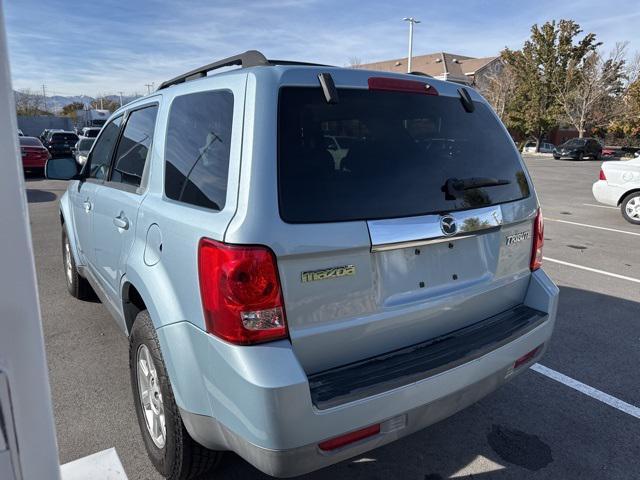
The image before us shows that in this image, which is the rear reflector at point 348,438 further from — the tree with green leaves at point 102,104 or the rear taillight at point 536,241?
the tree with green leaves at point 102,104

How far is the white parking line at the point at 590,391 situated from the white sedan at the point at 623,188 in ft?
25.1

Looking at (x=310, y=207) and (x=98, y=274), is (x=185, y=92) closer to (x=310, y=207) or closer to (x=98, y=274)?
(x=310, y=207)

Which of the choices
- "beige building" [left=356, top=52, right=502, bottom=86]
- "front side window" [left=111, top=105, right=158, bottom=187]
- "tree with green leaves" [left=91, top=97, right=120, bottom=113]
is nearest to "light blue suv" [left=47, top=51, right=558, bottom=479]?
"front side window" [left=111, top=105, right=158, bottom=187]

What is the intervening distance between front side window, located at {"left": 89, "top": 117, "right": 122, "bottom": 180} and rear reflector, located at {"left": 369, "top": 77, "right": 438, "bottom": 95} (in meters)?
2.14

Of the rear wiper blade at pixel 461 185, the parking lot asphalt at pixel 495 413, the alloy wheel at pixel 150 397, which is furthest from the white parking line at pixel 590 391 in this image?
the alloy wheel at pixel 150 397

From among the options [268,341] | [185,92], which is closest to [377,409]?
[268,341]

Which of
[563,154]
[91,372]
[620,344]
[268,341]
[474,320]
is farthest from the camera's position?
[563,154]

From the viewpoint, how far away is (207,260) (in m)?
1.85

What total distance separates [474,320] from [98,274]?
8.75ft

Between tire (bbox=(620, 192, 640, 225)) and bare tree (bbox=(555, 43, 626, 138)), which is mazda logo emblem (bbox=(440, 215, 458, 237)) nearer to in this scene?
tire (bbox=(620, 192, 640, 225))

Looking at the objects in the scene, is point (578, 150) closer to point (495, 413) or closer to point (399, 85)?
point (495, 413)

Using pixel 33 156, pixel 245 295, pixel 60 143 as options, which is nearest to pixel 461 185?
pixel 245 295

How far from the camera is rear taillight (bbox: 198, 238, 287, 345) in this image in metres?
1.76

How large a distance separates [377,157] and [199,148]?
0.82 m
